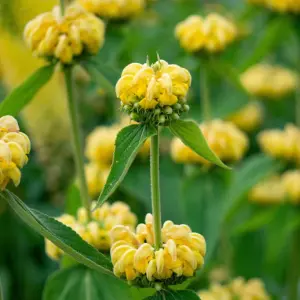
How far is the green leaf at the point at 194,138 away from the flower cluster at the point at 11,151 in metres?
0.12

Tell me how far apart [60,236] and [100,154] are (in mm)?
511

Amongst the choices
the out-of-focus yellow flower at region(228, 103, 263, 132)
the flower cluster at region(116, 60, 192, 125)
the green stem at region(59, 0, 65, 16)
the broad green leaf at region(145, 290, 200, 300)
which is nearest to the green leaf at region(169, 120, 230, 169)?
the flower cluster at region(116, 60, 192, 125)

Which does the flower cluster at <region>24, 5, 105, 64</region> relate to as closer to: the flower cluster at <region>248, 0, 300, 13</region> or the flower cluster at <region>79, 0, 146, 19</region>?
the flower cluster at <region>79, 0, 146, 19</region>

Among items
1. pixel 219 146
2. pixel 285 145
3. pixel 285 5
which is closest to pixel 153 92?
pixel 219 146

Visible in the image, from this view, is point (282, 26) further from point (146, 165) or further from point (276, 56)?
point (276, 56)

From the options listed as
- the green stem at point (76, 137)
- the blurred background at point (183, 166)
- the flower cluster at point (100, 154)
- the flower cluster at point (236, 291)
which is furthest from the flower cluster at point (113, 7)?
the flower cluster at point (236, 291)

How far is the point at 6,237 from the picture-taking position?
1.52m

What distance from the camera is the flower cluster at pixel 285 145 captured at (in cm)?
119

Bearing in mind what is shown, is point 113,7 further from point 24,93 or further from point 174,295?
point 174,295

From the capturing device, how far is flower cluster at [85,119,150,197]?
111 cm

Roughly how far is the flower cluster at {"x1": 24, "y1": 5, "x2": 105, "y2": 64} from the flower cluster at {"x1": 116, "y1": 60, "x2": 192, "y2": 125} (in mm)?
175

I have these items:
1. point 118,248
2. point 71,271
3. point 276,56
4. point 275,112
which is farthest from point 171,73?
point 276,56

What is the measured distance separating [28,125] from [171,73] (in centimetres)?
103

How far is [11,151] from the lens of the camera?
0.60 m
